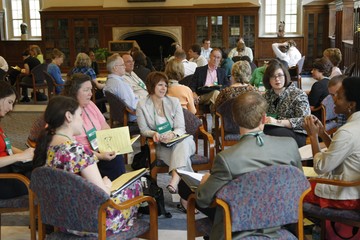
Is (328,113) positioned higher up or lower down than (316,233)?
higher up

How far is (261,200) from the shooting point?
2.48 metres

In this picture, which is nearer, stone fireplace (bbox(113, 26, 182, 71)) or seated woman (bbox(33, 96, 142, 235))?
seated woman (bbox(33, 96, 142, 235))

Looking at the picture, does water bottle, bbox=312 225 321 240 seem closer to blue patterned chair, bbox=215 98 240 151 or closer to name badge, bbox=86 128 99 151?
blue patterned chair, bbox=215 98 240 151

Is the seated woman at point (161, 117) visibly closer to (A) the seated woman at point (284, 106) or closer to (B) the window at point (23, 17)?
(A) the seated woman at point (284, 106)

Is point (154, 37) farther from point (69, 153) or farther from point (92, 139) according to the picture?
point (69, 153)

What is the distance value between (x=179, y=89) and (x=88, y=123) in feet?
5.64


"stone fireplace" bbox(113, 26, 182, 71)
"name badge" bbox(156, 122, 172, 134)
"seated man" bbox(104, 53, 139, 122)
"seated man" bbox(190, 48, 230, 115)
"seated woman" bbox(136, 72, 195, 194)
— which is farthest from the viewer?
"stone fireplace" bbox(113, 26, 182, 71)

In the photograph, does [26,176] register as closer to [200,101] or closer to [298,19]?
[200,101]

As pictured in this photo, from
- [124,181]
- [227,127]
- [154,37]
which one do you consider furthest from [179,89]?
[154,37]

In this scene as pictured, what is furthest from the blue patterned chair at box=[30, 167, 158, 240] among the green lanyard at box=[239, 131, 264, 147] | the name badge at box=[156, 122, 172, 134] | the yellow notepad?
the name badge at box=[156, 122, 172, 134]

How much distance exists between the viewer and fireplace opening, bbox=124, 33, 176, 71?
16.4 meters

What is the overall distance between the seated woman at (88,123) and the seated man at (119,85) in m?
1.66

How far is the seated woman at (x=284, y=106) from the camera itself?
4.54m

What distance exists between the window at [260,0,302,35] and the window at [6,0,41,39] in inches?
290
